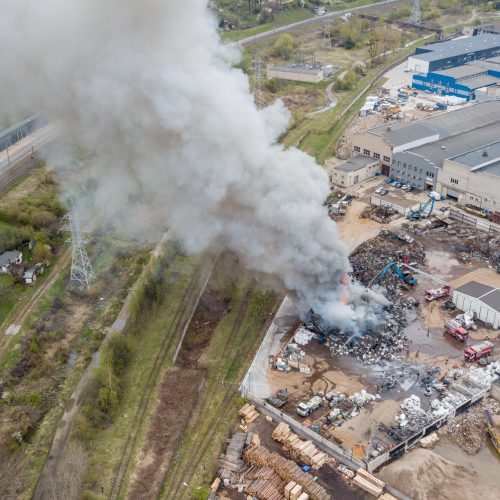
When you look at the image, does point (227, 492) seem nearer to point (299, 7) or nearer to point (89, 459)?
point (89, 459)

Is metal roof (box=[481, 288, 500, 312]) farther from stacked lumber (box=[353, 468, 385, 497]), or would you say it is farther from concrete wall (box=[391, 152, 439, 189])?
concrete wall (box=[391, 152, 439, 189])

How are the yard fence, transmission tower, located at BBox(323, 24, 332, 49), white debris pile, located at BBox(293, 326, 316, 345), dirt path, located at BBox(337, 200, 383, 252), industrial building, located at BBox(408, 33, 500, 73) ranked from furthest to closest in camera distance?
transmission tower, located at BBox(323, 24, 332, 49), industrial building, located at BBox(408, 33, 500, 73), the yard fence, dirt path, located at BBox(337, 200, 383, 252), white debris pile, located at BBox(293, 326, 316, 345)

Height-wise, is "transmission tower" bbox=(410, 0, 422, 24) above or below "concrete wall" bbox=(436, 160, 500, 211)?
below

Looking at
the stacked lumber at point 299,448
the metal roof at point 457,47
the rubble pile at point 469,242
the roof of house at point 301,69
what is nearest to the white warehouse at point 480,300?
the rubble pile at point 469,242

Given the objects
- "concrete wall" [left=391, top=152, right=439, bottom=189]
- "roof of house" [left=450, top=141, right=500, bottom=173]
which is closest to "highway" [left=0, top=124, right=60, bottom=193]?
"concrete wall" [left=391, top=152, right=439, bottom=189]

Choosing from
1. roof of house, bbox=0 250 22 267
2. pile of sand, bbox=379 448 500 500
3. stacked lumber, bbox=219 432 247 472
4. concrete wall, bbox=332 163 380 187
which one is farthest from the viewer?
concrete wall, bbox=332 163 380 187

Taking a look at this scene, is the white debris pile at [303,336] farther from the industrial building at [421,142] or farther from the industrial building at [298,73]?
the industrial building at [298,73]

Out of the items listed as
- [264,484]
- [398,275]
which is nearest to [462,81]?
[398,275]
